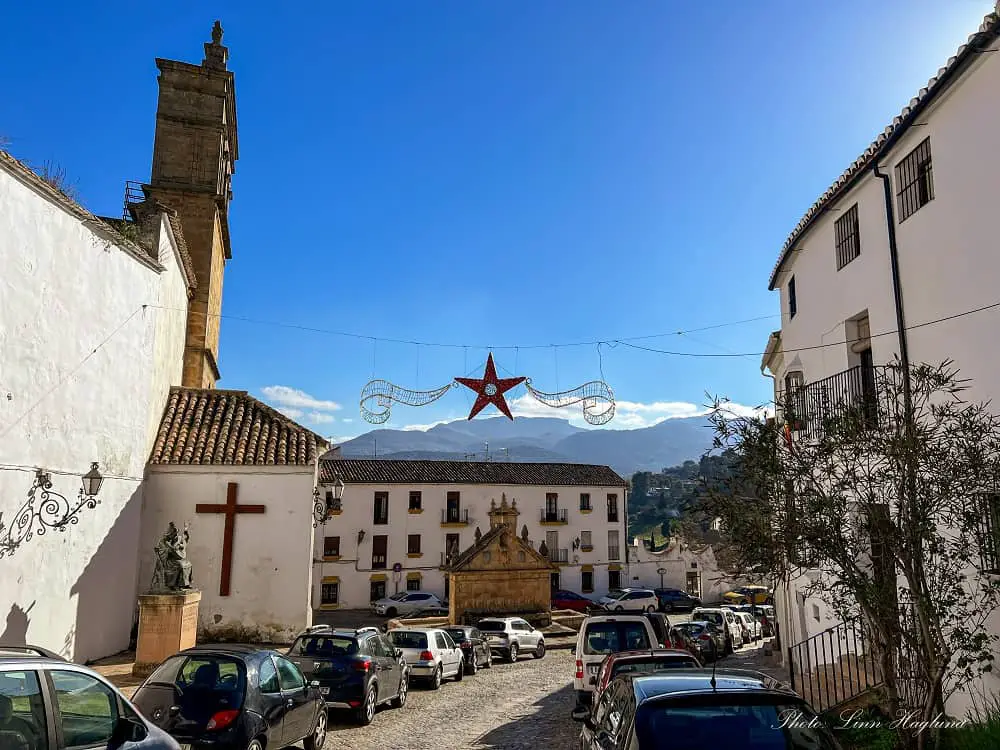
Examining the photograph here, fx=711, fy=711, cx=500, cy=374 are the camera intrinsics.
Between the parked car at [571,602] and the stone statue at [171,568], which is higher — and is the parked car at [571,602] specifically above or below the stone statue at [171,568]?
below

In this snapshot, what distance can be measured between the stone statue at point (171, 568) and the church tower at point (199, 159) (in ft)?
40.2

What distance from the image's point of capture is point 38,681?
462 centimetres

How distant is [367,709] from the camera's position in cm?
1133

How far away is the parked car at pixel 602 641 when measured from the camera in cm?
1246

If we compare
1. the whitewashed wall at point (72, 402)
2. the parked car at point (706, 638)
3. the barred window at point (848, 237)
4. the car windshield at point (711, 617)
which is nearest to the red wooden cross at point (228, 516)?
the whitewashed wall at point (72, 402)

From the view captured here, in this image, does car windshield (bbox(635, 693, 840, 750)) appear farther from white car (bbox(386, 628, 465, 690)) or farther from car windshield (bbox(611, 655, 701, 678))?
white car (bbox(386, 628, 465, 690))

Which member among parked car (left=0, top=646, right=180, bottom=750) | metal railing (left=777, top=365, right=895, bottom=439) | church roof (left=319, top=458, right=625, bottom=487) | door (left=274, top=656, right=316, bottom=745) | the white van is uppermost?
church roof (left=319, top=458, right=625, bottom=487)

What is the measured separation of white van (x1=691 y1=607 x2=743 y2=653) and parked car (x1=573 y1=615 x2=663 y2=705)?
1401cm

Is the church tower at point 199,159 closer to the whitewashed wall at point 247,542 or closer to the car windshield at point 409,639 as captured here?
the whitewashed wall at point 247,542

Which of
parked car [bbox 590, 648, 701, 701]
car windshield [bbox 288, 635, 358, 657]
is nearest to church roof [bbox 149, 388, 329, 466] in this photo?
car windshield [bbox 288, 635, 358, 657]

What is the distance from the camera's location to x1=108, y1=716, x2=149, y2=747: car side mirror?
16.4ft

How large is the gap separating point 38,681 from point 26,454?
28.4 ft

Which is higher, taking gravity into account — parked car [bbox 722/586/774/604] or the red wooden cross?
the red wooden cross

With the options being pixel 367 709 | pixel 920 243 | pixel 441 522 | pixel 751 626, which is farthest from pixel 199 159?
pixel 751 626
